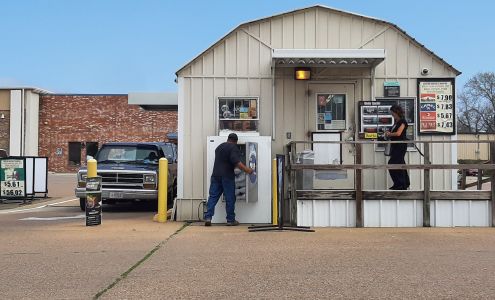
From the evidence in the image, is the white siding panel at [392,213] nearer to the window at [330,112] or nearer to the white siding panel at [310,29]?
the window at [330,112]

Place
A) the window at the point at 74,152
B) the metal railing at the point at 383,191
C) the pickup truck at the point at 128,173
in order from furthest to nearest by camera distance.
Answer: the window at the point at 74,152 → the pickup truck at the point at 128,173 → the metal railing at the point at 383,191

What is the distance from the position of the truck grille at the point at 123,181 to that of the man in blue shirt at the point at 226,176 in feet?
11.4

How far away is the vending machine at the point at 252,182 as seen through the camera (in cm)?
1117

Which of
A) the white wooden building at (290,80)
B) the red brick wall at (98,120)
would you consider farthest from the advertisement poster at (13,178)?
the red brick wall at (98,120)

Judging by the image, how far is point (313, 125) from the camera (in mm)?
11883

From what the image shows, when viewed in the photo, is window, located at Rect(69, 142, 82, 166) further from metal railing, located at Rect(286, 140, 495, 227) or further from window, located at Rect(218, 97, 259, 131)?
metal railing, located at Rect(286, 140, 495, 227)

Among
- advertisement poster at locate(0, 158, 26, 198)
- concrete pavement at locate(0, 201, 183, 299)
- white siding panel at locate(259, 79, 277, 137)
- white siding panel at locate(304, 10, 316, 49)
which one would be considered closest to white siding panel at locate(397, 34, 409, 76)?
white siding panel at locate(304, 10, 316, 49)

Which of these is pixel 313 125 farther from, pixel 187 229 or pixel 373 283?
pixel 373 283

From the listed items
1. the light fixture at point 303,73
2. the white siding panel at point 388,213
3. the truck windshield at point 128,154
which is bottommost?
the white siding panel at point 388,213

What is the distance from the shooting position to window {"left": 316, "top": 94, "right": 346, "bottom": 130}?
11938 millimetres

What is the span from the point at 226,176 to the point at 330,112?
2651mm

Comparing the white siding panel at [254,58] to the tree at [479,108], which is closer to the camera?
the white siding panel at [254,58]

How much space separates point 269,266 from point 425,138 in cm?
603

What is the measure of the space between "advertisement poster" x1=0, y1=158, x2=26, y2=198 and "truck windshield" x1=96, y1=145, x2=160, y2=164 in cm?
337
